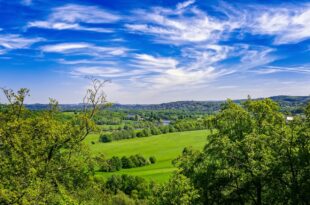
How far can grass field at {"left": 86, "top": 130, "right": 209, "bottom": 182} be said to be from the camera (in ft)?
291

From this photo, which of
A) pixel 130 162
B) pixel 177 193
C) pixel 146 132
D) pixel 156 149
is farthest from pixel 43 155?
pixel 146 132

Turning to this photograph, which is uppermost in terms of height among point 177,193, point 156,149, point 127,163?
point 177,193

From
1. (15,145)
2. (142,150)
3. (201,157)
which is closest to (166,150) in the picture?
(142,150)

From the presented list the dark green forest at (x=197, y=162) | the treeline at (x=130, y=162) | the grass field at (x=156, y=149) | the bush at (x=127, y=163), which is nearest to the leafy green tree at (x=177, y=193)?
the dark green forest at (x=197, y=162)

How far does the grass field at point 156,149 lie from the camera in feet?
291

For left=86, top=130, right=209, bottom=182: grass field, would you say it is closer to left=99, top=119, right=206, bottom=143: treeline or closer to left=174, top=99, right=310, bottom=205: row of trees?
left=99, top=119, right=206, bottom=143: treeline

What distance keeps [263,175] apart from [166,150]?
326 ft

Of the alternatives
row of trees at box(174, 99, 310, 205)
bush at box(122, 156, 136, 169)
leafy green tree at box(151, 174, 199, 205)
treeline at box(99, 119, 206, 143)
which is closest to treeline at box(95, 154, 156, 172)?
bush at box(122, 156, 136, 169)

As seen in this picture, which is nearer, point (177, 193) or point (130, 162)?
point (177, 193)

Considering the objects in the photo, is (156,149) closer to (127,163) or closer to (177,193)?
(127,163)

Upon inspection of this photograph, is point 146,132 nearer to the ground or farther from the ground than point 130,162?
farther from the ground

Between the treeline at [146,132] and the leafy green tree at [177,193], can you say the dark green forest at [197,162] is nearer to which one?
the leafy green tree at [177,193]

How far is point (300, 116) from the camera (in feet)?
69.6

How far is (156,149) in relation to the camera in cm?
12369
